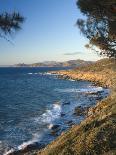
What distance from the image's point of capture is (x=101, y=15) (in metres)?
17.4

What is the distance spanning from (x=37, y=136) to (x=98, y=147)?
18.6 meters

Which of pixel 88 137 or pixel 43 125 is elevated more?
pixel 88 137

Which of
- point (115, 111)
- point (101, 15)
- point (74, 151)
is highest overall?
point (101, 15)

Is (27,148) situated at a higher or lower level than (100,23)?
lower

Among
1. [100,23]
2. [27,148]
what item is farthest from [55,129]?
[100,23]

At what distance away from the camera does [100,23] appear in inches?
789

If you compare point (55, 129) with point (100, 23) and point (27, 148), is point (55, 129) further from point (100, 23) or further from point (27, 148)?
point (100, 23)

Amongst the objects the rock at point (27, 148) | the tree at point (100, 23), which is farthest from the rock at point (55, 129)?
the tree at point (100, 23)

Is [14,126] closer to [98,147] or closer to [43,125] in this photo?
[43,125]

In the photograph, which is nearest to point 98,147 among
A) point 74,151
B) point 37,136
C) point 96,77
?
point 74,151

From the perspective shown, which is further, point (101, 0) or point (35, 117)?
point (35, 117)

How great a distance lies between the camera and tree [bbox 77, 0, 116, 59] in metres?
15.8

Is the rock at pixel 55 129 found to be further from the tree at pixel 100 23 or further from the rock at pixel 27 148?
the tree at pixel 100 23

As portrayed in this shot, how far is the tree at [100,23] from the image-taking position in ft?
51.7
